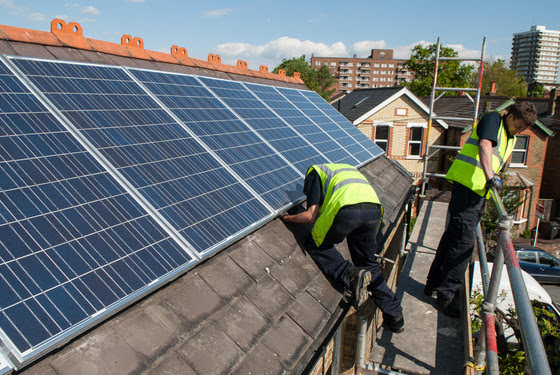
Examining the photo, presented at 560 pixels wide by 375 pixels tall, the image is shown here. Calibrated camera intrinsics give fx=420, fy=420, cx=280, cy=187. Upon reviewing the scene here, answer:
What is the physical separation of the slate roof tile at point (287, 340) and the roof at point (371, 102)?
25457 millimetres

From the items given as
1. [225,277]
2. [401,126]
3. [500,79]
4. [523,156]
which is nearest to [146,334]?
[225,277]

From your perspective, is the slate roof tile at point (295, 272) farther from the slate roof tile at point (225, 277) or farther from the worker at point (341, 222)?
the slate roof tile at point (225, 277)

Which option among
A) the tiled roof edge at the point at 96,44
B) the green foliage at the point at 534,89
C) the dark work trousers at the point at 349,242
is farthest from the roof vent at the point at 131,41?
the green foliage at the point at 534,89

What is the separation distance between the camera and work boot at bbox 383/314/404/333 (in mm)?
Answer: 5504

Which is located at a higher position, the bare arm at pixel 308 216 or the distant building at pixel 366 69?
the distant building at pixel 366 69

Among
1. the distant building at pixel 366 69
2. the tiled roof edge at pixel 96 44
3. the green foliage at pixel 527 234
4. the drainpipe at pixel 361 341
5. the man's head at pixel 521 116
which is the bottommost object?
the green foliage at pixel 527 234

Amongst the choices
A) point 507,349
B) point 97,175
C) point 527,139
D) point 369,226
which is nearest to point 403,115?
point 527,139

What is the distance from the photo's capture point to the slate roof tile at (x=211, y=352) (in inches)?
111

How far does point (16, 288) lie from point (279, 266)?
2.38 m

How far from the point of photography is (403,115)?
94.1 ft

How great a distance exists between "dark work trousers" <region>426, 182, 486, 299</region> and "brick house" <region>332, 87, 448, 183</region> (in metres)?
23.1

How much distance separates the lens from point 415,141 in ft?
94.9

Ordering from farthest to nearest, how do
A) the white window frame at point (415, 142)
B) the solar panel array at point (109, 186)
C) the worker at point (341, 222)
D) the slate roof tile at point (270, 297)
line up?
the white window frame at point (415, 142) < the worker at point (341, 222) < the slate roof tile at point (270, 297) < the solar panel array at point (109, 186)

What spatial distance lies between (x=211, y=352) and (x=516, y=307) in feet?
6.45
